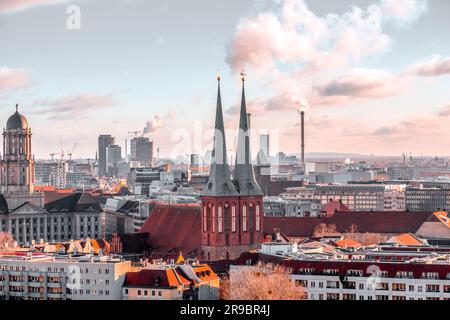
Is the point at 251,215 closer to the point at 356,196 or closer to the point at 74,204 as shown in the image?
the point at 74,204

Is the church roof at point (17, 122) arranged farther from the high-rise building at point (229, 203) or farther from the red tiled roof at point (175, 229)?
the high-rise building at point (229, 203)

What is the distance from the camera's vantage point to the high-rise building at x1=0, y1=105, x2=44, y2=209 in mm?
87312

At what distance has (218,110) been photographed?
57.3 m

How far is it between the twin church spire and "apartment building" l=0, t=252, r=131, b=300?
426 inches

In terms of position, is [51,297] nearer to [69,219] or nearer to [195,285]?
[195,285]

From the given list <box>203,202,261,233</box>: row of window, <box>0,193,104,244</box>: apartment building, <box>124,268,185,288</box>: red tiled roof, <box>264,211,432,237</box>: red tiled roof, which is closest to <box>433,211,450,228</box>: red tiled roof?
<box>264,211,432,237</box>: red tiled roof

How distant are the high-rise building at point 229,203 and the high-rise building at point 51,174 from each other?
432 feet

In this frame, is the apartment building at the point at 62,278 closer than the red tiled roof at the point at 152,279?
No

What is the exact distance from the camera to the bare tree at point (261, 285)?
37.8 meters

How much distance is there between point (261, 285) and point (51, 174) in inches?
6149

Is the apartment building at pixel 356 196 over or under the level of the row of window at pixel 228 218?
under

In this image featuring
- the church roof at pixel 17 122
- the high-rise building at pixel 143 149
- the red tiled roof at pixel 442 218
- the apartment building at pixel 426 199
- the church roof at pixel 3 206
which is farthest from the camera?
the high-rise building at pixel 143 149

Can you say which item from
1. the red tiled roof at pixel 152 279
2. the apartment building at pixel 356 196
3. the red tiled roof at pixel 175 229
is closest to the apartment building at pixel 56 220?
the red tiled roof at pixel 175 229

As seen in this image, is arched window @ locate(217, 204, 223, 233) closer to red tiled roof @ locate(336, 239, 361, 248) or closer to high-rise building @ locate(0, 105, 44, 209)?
red tiled roof @ locate(336, 239, 361, 248)
